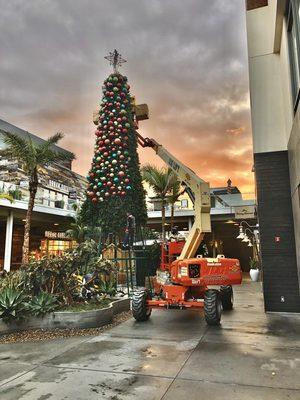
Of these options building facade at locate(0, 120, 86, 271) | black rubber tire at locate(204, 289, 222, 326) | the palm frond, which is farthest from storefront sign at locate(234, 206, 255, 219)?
black rubber tire at locate(204, 289, 222, 326)

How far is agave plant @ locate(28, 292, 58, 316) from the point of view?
24.0 feet

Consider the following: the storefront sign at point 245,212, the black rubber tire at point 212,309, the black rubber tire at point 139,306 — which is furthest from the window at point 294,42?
the storefront sign at point 245,212

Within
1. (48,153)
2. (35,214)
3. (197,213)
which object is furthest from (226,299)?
(35,214)

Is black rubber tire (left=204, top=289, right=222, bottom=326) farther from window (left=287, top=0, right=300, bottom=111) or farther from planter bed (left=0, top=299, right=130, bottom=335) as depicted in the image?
window (left=287, top=0, right=300, bottom=111)

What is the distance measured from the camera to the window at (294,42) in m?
7.29

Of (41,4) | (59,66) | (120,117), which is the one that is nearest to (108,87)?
(120,117)

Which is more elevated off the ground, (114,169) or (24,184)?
(24,184)

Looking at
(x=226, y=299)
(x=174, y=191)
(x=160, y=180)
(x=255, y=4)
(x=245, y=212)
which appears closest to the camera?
(x=226, y=299)

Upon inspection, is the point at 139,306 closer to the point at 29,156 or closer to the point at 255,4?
the point at 255,4

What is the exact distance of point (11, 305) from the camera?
703 centimetres

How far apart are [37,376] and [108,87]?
610 inches

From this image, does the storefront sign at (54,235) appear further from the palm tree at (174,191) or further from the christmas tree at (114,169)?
the christmas tree at (114,169)

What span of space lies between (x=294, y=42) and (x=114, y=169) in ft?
33.9

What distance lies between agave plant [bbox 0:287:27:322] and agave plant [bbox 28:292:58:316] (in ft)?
0.60
